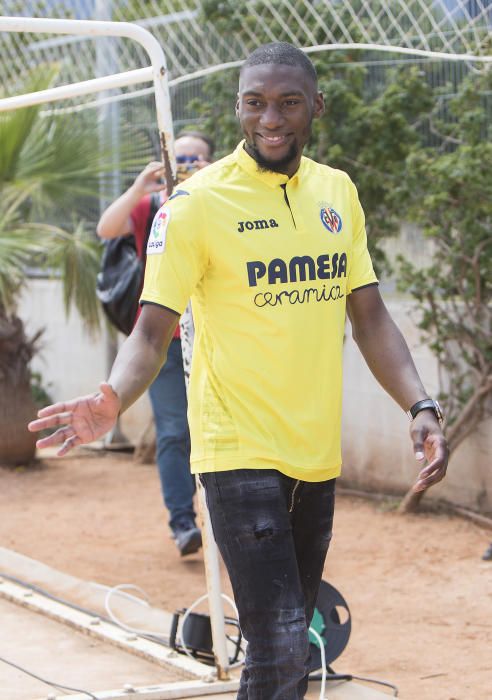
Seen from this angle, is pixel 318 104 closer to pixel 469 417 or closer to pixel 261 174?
pixel 261 174

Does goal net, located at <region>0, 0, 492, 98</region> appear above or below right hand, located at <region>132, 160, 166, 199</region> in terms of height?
above

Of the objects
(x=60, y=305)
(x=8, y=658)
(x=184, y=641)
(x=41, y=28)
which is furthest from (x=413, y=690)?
(x=60, y=305)

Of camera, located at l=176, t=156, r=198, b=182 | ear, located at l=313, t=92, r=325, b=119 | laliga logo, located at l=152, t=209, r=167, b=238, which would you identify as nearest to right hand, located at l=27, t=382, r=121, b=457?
laliga logo, located at l=152, t=209, r=167, b=238

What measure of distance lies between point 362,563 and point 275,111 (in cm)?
370

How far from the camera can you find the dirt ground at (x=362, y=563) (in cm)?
463

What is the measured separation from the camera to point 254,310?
290 centimetres

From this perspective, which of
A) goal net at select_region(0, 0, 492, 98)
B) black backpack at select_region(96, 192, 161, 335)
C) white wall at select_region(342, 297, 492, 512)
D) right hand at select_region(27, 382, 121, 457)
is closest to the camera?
right hand at select_region(27, 382, 121, 457)

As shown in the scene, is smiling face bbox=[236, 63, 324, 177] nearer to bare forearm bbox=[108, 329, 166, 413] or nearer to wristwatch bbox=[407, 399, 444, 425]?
bare forearm bbox=[108, 329, 166, 413]

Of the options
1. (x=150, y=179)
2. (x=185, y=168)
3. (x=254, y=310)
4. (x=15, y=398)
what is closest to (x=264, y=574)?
(x=254, y=310)

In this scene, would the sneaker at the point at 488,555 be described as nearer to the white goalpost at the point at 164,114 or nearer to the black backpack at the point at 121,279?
the black backpack at the point at 121,279

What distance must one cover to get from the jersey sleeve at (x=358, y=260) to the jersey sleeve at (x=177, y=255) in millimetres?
439

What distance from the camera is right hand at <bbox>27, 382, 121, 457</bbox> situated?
8.30 ft

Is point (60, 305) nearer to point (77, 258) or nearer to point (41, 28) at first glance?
point (77, 258)

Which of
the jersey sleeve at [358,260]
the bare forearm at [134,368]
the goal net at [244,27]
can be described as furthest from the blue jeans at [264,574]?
the goal net at [244,27]
